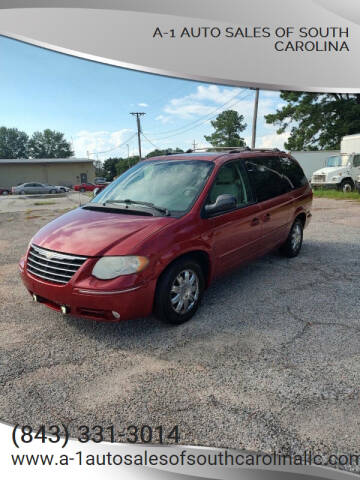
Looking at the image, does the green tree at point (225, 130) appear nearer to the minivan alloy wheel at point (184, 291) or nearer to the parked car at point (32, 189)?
the parked car at point (32, 189)

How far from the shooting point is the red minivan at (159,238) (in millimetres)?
2898

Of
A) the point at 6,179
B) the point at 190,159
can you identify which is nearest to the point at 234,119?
the point at 6,179

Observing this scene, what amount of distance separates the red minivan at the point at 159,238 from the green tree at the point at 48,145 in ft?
316

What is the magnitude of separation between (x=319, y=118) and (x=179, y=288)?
34.8 m

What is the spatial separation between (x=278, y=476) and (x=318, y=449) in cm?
30

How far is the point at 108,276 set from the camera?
9.45 feet

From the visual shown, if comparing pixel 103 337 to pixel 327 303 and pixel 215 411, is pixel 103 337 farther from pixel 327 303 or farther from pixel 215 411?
pixel 327 303

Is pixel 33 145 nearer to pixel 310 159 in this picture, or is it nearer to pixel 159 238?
pixel 310 159

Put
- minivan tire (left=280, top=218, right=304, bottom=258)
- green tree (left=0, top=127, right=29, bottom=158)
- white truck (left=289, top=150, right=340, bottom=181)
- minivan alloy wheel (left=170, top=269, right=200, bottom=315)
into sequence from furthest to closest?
green tree (left=0, top=127, right=29, bottom=158), white truck (left=289, top=150, right=340, bottom=181), minivan tire (left=280, top=218, right=304, bottom=258), minivan alloy wheel (left=170, top=269, right=200, bottom=315)

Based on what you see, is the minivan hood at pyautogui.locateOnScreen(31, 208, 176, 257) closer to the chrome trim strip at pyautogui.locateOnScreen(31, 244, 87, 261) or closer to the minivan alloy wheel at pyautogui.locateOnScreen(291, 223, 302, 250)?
the chrome trim strip at pyautogui.locateOnScreen(31, 244, 87, 261)

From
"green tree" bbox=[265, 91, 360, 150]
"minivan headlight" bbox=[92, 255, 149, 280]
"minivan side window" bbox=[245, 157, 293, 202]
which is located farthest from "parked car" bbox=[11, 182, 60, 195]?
"minivan headlight" bbox=[92, 255, 149, 280]

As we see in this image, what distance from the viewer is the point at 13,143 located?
3511 inches

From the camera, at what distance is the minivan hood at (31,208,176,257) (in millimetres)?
2945

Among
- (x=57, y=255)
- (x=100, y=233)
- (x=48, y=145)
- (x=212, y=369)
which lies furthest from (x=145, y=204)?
(x=48, y=145)
